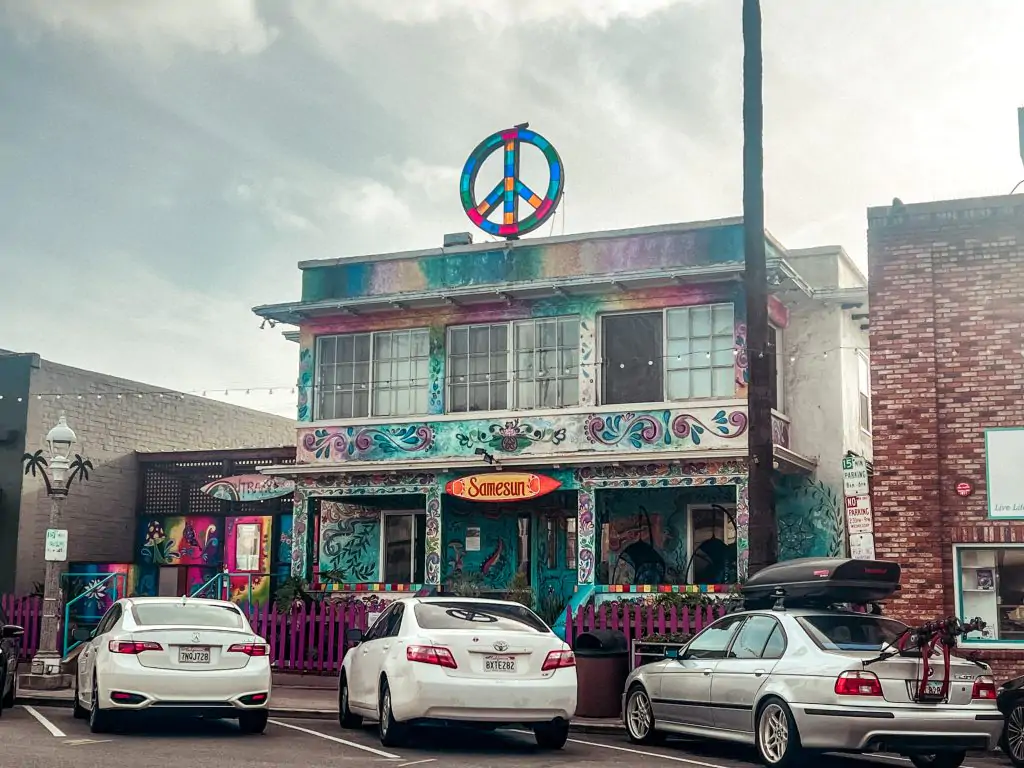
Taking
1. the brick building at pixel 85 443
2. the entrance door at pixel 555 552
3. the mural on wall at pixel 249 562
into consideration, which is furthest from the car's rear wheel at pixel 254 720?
the brick building at pixel 85 443

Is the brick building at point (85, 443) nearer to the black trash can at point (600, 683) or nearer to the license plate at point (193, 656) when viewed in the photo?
→ the license plate at point (193, 656)

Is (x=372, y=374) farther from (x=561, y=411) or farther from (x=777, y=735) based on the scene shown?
(x=777, y=735)

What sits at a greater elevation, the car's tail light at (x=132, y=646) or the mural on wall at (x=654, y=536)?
the mural on wall at (x=654, y=536)

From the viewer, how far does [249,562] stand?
2614cm

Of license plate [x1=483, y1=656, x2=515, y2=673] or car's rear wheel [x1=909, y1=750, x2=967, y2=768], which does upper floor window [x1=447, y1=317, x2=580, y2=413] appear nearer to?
license plate [x1=483, y1=656, x2=515, y2=673]

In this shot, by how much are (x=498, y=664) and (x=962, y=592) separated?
23.9 ft

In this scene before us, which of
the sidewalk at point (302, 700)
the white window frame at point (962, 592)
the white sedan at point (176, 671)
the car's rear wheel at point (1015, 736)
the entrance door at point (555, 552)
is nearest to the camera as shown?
the car's rear wheel at point (1015, 736)

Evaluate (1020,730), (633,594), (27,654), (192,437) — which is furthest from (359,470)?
(1020,730)

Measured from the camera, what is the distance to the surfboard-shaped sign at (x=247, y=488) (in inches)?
978

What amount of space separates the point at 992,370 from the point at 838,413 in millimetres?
5422

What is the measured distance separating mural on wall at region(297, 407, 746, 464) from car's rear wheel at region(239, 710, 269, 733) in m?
9.01

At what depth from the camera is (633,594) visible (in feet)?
68.7

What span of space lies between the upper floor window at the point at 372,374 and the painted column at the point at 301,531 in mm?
1534

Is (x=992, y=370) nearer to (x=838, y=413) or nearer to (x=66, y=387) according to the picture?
(x=838, y=413)
